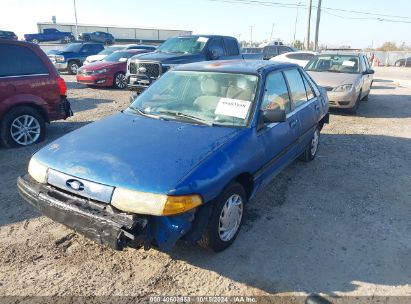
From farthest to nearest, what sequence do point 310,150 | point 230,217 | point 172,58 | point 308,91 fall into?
point 172,58, point 310,150, point 308,91, point 230,217

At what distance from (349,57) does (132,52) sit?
27.5 ft

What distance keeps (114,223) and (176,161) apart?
662mm

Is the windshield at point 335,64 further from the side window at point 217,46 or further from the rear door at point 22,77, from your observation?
the rear door at point 22,77

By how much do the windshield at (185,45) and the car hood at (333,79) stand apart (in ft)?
11.4

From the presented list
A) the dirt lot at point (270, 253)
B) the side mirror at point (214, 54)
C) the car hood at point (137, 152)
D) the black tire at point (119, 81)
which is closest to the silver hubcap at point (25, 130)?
the dirt lot at point (270, 253)

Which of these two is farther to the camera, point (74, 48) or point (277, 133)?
point (74, 48)

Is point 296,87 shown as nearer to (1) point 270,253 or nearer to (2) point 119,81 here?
(1) point 270,253

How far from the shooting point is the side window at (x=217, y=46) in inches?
402

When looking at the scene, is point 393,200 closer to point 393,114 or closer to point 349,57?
point 393,114

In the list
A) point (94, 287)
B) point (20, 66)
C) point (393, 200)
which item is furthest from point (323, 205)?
point (20, 66)

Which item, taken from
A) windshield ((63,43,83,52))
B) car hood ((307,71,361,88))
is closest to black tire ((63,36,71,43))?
windshield ((63,43,83,52))

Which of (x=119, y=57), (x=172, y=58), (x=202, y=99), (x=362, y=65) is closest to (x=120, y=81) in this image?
(x=119, y=57)

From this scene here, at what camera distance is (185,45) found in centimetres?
1034

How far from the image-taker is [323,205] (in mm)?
4043
